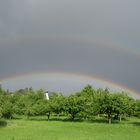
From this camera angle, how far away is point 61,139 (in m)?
43.5

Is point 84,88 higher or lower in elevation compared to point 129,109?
higher

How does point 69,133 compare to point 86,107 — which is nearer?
point 69,133

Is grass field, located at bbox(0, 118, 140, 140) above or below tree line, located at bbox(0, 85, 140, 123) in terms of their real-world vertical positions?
below

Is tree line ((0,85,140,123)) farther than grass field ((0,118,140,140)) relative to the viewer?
Yes

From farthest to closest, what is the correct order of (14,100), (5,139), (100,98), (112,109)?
(14,100)
(100,98)
(112,109)
(5,139)

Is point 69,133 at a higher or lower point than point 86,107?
lower

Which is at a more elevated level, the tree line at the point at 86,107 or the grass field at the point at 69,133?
the tree line at the point at 86,107

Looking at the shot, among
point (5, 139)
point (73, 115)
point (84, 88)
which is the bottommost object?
point (5, 139)

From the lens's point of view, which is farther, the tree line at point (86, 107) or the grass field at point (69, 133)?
the tree line at point (86, 107)

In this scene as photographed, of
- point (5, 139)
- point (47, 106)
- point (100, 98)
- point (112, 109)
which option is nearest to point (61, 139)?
point (5, 139)

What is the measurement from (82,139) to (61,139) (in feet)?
8.30

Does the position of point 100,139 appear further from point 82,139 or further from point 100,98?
point 100,98

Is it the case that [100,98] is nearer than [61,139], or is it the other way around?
[61,139]

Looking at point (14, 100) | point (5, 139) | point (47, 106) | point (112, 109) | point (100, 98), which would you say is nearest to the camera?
point (5, 139)
